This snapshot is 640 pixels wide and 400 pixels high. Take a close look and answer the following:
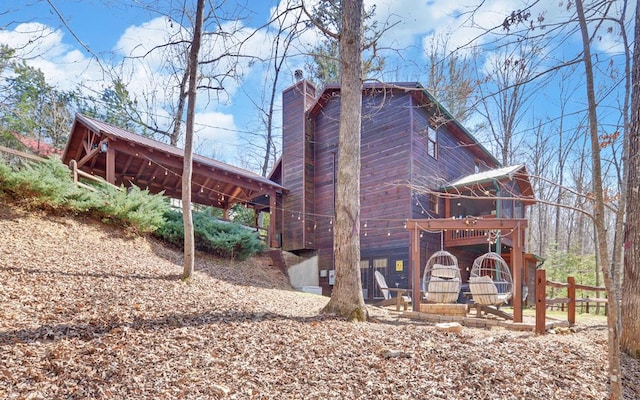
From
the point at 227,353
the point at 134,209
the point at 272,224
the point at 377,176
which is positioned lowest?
the point at 227,353

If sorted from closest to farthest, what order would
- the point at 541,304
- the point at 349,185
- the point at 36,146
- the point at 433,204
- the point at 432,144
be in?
the point at 541,304 < the point at 349,185 < the point at 433,204 < the point at 432,144 < the point at 36,146

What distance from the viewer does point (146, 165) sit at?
12609 millimetres

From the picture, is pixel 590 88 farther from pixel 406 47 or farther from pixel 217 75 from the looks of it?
pixel 217 75

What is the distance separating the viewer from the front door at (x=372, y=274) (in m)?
12.6

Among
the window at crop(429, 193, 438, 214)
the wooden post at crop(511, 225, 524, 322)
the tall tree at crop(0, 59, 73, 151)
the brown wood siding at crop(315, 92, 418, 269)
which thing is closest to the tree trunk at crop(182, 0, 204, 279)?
the wooden post at crop(511, 225, 524, 322)

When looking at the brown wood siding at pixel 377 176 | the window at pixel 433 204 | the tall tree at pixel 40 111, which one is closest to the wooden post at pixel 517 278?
the brown wood siding at pixel 377 176

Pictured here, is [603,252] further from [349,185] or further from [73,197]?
[73,197]

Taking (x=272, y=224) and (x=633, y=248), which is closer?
(x=633, y=248)

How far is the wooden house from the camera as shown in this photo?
12477 millimetres

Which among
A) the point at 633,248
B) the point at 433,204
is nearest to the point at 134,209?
the point at 433,204

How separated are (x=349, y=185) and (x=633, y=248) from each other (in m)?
3.87

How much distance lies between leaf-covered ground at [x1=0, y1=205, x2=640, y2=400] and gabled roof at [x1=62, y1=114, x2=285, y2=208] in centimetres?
533

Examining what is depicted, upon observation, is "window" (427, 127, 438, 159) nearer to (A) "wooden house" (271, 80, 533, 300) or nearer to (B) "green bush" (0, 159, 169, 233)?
(A) "wooden house" (271, 80, 533, 300)

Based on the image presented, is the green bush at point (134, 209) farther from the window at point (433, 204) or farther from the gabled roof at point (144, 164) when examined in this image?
the window at point (433, 204)
